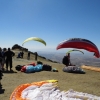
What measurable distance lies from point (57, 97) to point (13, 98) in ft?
6.43

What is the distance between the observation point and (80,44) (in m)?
14.7

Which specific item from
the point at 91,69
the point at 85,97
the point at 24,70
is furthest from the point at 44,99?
the point at 91,69

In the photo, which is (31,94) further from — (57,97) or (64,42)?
(64,42)

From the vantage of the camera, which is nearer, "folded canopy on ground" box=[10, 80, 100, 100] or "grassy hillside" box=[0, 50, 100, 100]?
"folded canopy on ground" box=[10, 80, 100, 100]

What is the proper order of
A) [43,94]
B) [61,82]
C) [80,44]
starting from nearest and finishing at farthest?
Answer: [43,94] < [61,82] < [80,44]

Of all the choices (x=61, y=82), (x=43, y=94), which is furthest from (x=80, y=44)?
(x=43, y=94)

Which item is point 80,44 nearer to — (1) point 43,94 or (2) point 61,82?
(2) point 61,82

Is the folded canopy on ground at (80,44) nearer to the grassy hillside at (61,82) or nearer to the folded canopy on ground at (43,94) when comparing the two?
the grassy hillside at (61,82)

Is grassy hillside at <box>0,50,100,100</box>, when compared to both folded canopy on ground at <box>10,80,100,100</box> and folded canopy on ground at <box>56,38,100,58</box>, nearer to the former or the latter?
folded canopy on ground at <box>10,80,100,100</box>

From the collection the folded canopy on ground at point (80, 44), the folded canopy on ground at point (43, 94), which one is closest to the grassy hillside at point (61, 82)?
the folded canopy on ground at point (43, 94)

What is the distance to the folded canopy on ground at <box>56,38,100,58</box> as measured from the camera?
571 inches

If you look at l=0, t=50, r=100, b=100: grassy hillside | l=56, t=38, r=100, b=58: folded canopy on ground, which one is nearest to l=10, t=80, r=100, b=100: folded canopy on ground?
l=0, t=50, r=100, b=100: grassy hillside

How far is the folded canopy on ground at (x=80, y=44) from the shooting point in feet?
47.6

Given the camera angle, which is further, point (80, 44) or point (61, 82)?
point (80, 44)
